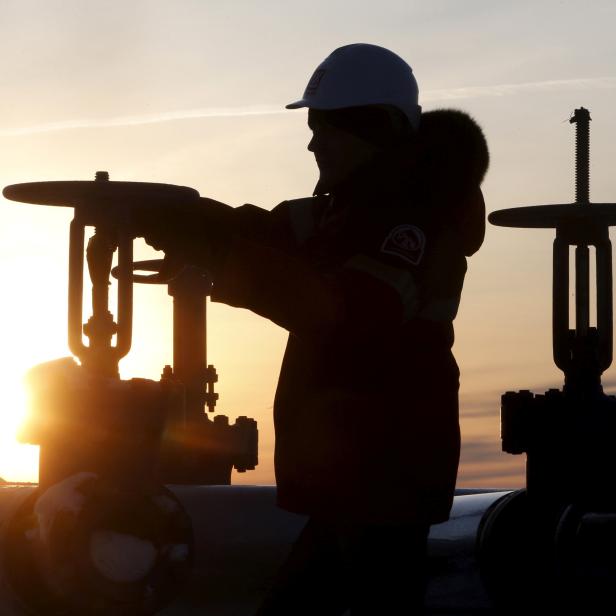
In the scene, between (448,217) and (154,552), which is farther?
(154,552)

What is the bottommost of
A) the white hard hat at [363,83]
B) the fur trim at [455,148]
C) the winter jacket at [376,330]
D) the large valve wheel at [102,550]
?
the large valve wheel at [102,550]

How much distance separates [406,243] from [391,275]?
14 centimetres

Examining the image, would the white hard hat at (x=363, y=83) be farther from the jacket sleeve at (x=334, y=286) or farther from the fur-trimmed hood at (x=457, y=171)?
the jacket sleeve at (x=334, y=286)

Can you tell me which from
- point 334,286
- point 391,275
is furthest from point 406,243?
point 334,286

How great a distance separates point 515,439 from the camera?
6.77m

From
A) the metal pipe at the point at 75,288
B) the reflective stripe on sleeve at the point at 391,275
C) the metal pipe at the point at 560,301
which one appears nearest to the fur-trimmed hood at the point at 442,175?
the reflective stripe on sleeve at the point at 391,275

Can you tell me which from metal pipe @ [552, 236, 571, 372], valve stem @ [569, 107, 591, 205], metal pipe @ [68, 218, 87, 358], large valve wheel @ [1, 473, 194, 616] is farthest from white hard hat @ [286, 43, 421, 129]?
valve stem @ [569, 107, 591, 205]

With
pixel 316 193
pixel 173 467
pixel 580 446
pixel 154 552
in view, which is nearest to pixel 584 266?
pixel 580 446

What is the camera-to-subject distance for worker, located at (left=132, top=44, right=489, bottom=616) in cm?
507

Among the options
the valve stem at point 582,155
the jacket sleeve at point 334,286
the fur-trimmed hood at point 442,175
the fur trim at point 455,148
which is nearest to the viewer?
the jacket sleeve at point 334,286

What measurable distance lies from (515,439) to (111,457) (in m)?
2.07

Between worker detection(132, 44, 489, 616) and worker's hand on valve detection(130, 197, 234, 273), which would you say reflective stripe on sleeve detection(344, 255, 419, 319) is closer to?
worker detection(132, 44, 489, 616)

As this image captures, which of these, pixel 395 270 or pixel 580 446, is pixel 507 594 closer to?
pixel 580 446

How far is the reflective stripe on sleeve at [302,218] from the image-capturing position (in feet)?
18.9
